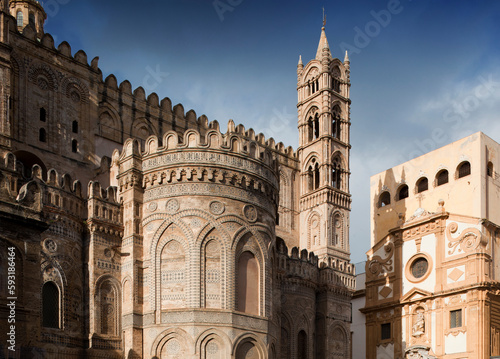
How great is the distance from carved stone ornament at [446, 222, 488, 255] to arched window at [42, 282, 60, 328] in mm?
25045

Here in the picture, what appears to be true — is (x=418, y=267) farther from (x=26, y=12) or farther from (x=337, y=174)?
(x=26, y=12)

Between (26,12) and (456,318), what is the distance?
101 feet

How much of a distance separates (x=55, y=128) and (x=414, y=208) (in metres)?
26.9

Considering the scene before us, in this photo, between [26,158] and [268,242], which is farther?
[26,158]

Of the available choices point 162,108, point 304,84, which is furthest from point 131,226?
point 304,84

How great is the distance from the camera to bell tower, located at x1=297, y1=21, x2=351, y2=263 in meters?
40.1

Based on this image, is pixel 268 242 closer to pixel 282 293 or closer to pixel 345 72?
pixel 282 293

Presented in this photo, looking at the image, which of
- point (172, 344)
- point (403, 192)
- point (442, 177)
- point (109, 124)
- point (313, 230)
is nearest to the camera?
point (172, 344)

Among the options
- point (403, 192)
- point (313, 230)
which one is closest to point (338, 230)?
point (313, 230)

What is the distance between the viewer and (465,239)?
4019cm

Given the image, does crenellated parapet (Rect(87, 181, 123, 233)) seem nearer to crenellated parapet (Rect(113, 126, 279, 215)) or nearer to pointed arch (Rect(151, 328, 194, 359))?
crenellated parapet (Rect(113, 126, 279, 215))

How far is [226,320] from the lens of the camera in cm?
2556

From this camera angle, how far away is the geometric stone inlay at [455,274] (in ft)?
130

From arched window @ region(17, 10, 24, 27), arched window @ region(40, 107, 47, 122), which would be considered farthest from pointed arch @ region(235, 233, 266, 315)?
arched window @ region(17, 10, 24, 27)
